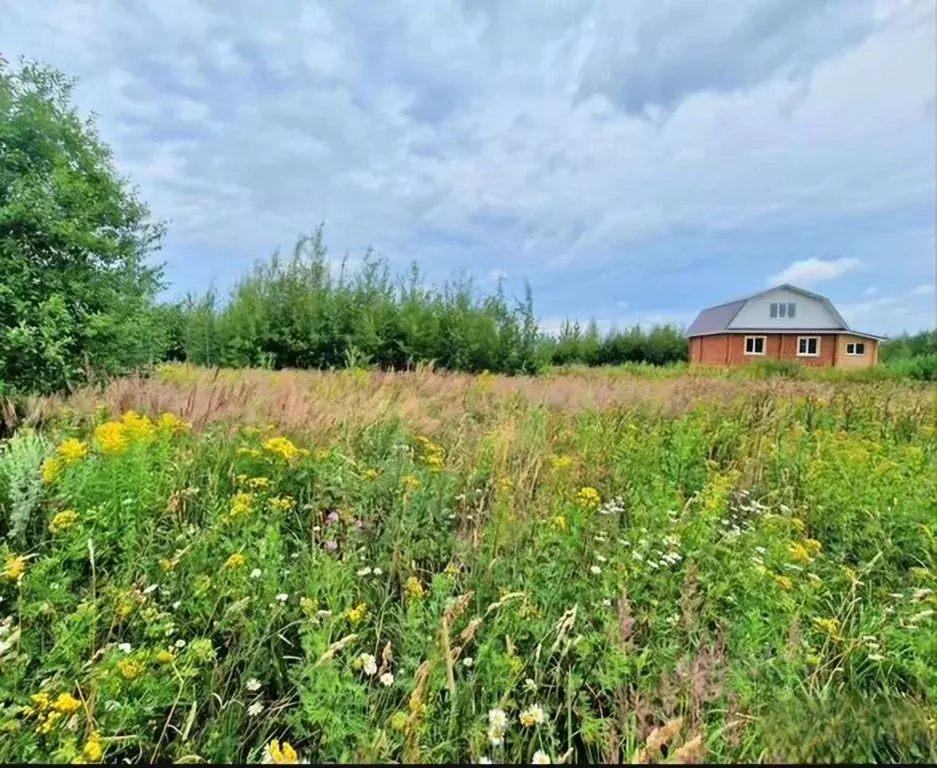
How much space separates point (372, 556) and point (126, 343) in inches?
172

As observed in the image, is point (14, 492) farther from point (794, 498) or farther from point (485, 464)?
point (794, 498)

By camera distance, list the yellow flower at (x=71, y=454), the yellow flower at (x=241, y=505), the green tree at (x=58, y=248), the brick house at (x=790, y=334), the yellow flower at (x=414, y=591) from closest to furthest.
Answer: the yellow flower at (x=414, y=591)
the yellow flower at (x=241, y=505)
the yellow flower at (x=71, y=454)
the green tree at (x=58, y=248)
the brick house at (x=790, y=334)

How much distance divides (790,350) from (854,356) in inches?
164

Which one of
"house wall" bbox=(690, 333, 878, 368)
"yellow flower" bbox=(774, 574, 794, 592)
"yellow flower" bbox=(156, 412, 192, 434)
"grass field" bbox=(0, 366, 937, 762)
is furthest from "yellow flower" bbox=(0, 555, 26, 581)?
"house wall" bbox=(690, 333, 878, 368)

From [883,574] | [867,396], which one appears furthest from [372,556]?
[867,396]

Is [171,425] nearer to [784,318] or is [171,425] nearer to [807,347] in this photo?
[784,318]

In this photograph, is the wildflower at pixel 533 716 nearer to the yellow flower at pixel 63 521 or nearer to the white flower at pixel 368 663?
the white flower at pixel 368 663

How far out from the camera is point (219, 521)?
1837 mm

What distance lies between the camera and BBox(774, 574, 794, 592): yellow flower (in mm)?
1602

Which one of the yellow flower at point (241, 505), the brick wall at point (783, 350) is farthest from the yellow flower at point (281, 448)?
the brick wall at point (783, 350)

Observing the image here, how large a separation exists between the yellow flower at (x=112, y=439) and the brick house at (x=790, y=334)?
3151 centimetres

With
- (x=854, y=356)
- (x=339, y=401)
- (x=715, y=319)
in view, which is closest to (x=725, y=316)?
(x=715, y=319)

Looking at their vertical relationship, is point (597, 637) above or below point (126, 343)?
below

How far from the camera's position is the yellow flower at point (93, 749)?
0.97 meters
